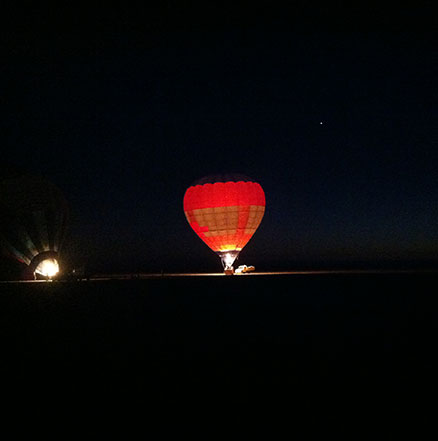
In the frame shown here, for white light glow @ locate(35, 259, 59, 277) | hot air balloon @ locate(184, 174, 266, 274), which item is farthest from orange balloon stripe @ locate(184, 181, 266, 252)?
white light glow @ locate(35, 259, 59, 277)

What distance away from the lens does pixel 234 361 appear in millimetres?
5875

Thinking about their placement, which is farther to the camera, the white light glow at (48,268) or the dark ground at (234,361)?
the white light glow at (48,268)

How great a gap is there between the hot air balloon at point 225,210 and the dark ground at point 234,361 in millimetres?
17257

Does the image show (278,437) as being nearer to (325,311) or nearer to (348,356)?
(348,356)

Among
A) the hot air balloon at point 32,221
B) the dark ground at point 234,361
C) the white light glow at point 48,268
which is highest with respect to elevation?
the hot air balloon at point 32,221

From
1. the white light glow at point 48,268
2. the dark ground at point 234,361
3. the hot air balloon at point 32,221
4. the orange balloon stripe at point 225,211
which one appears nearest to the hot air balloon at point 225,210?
the orange balloon stripe at point 225,211

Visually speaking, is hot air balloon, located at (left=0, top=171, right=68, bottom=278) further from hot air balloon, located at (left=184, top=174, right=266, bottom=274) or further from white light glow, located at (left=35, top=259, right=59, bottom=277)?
hot air balloon, located at (left=184, top=174, right=266, bottom=274)

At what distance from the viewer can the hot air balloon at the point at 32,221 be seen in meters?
28.8

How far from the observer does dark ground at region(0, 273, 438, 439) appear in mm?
4199

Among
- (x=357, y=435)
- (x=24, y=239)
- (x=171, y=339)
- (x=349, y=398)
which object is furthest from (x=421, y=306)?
(x=24, y=239)

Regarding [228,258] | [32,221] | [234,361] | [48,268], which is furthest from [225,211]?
[234,361]

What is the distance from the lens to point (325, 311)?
1038cm

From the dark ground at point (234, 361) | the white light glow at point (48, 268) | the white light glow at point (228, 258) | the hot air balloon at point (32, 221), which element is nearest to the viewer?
the dark ground at point (234, 361)

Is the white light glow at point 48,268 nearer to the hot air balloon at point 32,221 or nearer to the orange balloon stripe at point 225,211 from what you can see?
the hot air balloon at point 32,221
